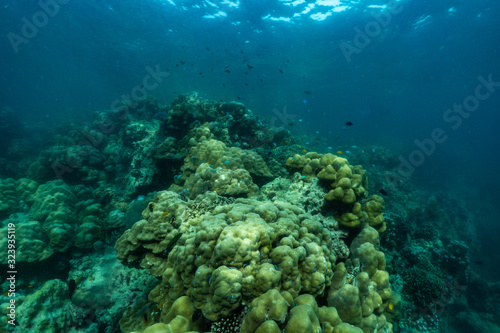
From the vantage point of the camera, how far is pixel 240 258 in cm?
288

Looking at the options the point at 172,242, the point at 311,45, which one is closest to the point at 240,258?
the point at 172,242

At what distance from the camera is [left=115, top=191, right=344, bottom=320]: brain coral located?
2750 mm

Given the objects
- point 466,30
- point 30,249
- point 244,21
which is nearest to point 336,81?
point 466,30

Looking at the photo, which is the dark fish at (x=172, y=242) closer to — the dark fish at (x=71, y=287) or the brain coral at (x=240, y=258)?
the brain coral at (x=240, y=258)

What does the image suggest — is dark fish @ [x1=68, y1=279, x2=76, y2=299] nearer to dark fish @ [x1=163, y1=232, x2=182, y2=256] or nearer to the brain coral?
the brain coral

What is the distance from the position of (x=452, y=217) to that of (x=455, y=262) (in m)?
11.3

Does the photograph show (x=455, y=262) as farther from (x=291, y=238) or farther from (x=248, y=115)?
(x=248, y=115)

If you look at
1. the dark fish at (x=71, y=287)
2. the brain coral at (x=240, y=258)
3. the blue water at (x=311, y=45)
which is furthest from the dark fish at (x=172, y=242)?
the blue water at (x=311, y=45)

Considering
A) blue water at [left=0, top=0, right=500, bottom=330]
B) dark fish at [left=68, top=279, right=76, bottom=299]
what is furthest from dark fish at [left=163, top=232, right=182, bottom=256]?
blue water at [left=0, top=0, right=500, bottom=330]

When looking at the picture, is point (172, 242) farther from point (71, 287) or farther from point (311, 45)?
point (311, 45)

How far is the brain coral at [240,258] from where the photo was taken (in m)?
2.75

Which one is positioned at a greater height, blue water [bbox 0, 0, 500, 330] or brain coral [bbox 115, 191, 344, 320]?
blue water [bbox 0, 0, 500, 330]

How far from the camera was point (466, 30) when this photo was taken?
26375 mm

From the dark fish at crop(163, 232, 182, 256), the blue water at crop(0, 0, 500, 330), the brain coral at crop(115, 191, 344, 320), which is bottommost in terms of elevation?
the brain coral at crop(115, 191, 344, 320)
